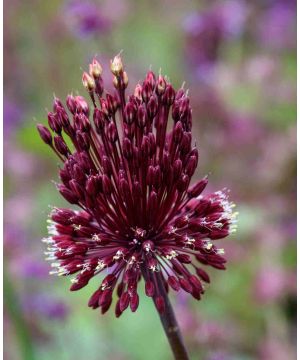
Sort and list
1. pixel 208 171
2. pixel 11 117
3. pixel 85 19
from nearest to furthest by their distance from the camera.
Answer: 1. pixel 85 19
2. pixel 208 171
3. pixel 11 117

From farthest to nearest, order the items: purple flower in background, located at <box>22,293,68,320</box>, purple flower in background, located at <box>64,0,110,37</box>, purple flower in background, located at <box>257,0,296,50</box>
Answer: purple flower in background, located at <box>257,0,296,50</box>
purple flower in background, located at <box>64,0,110,37</box>
purple flower in background, located at <box>22,293,68,320</box>

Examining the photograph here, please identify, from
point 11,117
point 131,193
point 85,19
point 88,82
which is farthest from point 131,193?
point 11,117

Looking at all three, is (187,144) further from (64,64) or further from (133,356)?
(64,64)

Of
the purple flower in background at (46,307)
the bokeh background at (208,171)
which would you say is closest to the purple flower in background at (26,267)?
the bokeh background at (208,171)

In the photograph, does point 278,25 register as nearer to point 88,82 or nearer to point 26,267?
point 26,267

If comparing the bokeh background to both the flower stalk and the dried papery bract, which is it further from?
the flower stalk

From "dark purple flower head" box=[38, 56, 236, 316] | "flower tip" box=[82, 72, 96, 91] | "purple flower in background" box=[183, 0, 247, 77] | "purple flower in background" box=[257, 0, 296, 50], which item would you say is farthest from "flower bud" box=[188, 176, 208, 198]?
"purple flower in background" box=[257, 0, 296, 50]

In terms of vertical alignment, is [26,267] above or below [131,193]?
above
